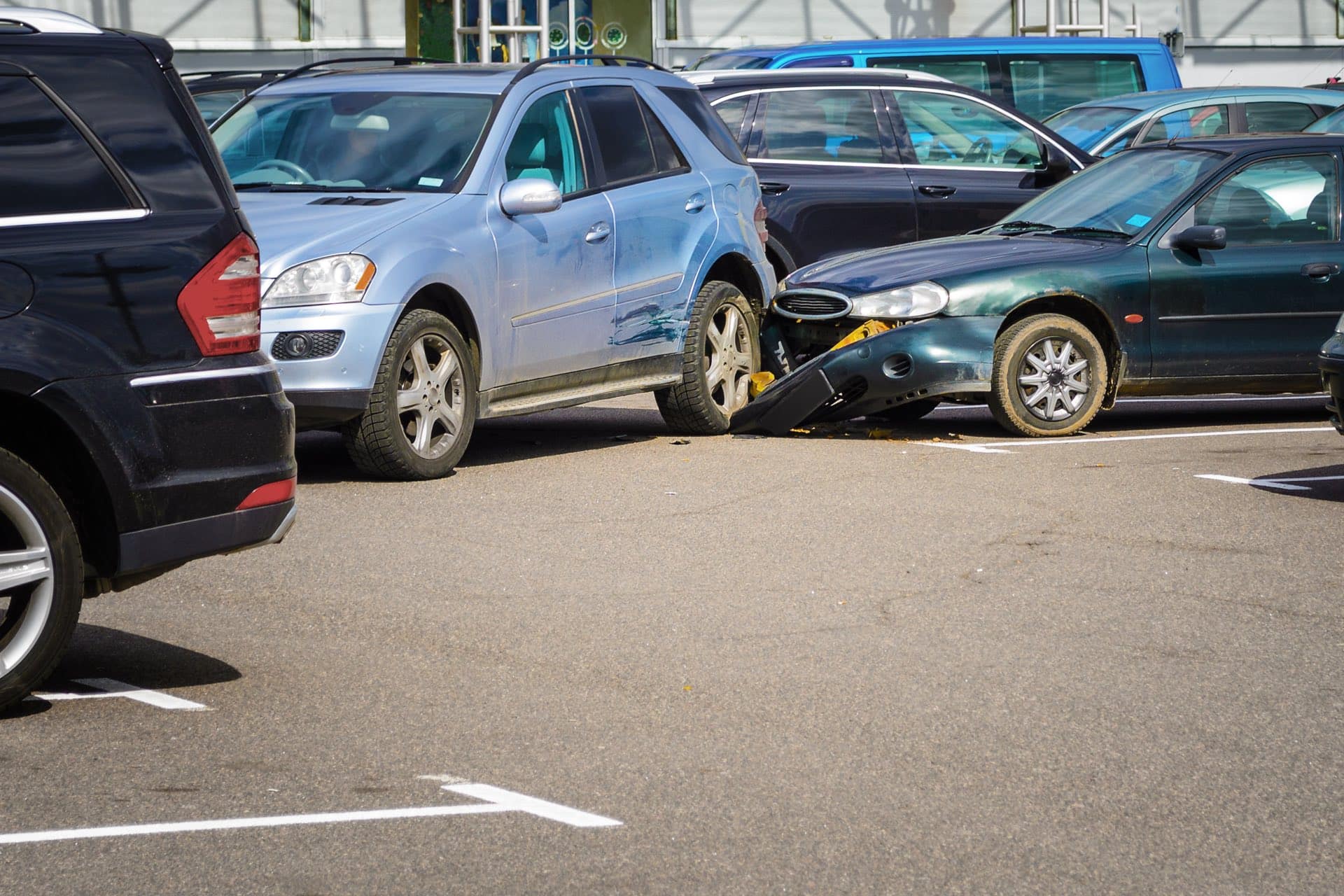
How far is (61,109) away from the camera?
16.4 ft

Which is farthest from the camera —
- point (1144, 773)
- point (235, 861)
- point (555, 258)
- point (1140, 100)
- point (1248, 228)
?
point (1140, 100)

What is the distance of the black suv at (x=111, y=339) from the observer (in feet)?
16.0

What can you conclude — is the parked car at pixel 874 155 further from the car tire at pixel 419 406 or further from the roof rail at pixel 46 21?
the roof rail at pixel 46 21

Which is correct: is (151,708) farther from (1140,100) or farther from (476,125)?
(1140,100)

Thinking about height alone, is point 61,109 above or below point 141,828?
above

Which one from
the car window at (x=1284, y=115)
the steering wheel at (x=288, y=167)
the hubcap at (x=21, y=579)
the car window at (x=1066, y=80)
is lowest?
the hubcap at (x=21, y=579)

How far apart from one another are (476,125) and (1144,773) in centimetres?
574

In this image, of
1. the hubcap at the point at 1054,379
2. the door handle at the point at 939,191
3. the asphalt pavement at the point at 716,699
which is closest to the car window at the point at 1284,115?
the door handle at the point at 939,191

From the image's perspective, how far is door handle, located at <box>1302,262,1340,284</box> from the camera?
10.4m

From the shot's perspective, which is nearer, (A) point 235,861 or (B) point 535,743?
(A) point 235,861

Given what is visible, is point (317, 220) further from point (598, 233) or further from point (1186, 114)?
point (1186, 114)

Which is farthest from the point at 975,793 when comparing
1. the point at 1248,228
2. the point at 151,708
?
the point at 1248,228

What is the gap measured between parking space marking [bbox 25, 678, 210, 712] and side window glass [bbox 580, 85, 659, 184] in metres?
5.13

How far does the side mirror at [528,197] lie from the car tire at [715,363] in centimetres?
154
